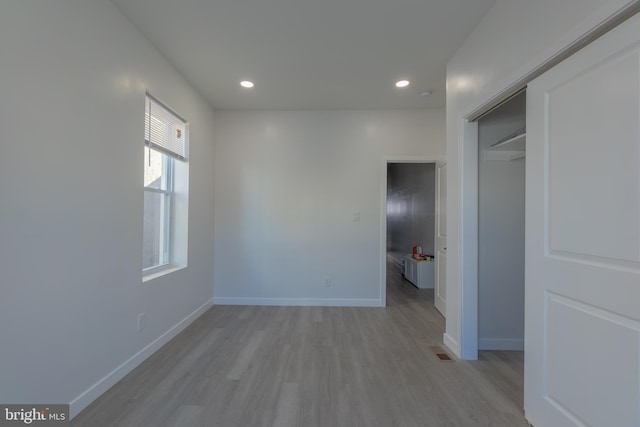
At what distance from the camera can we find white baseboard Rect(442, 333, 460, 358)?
8.24 ft

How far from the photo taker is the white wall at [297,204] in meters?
3.92

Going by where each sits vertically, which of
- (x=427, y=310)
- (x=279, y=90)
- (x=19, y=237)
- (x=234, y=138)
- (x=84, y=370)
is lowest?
(x=427, y=310)

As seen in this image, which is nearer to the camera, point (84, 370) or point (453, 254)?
point (84, 370)

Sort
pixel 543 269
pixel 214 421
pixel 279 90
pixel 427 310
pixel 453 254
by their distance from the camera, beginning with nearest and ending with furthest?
pixel 543 269 → pixel 214 421 → pixel 453 254 → pixel 279 90 → pixel 427 310

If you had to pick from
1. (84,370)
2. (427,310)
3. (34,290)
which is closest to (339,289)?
(427,310)

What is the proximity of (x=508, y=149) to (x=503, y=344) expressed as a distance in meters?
1.78

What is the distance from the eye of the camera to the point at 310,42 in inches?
94.7

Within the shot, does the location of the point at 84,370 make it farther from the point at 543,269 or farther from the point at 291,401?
the point at 543,269

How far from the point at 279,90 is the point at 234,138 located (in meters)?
1.04

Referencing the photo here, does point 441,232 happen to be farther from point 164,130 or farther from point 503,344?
point 164,130

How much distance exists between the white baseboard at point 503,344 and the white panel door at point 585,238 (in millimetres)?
986

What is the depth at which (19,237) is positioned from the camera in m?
1.39

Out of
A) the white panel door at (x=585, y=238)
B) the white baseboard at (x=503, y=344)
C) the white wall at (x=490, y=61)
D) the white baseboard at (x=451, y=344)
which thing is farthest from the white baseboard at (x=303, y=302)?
the white panel door at (x=585, y=238)

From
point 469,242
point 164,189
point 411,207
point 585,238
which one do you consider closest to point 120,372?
point 164,189
